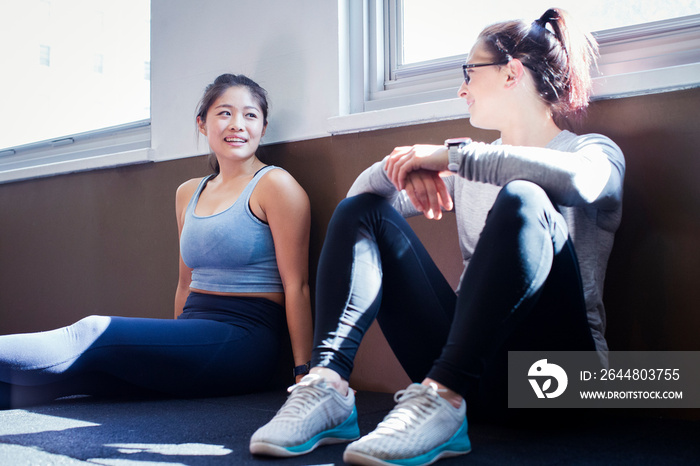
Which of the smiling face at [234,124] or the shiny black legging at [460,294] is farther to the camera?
the smiling face at [234,124]

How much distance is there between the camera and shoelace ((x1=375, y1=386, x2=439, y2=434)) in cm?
93

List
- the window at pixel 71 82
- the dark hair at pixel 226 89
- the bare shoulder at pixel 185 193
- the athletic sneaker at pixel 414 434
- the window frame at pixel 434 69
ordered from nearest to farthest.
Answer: the athletic sneaker at pixel 414 434 → the window frame at pixel 434 69 → the dark hair at pixel 226 89 → the bare shoulder at pixel 185 193 → the window at pixel 71 82

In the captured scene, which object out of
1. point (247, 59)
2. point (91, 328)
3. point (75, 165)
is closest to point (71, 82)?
point (75, 165)

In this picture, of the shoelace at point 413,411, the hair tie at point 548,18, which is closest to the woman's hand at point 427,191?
the shoelace at point 413,411

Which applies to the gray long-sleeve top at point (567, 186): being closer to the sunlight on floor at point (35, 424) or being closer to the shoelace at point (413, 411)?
the shoelace at point (413, 411)

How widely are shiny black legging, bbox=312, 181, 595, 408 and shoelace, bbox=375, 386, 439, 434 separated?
0.03 m

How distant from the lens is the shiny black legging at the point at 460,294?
3.05 ft

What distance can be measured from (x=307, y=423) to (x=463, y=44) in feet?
→ 4.08

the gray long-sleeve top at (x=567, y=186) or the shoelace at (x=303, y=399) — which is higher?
the gray long-sleeve top at (x=567, y=186)

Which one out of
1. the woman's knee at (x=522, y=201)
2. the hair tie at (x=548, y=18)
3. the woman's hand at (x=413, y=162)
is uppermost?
the hair tie at (x=548, y=18)

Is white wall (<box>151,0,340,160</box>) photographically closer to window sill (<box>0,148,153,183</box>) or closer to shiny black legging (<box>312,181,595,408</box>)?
window sill (<box>0,148,153,183</box>)

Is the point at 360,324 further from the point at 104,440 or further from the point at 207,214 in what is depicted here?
the point at 207,214

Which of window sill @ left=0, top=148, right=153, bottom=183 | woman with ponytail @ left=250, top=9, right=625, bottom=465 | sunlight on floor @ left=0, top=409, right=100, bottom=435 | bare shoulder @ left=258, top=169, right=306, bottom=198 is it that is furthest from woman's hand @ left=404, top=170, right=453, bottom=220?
window sill @ left=0, top=148, right=153, bottom=183

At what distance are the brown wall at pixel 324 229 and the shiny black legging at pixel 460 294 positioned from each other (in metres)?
0.37
